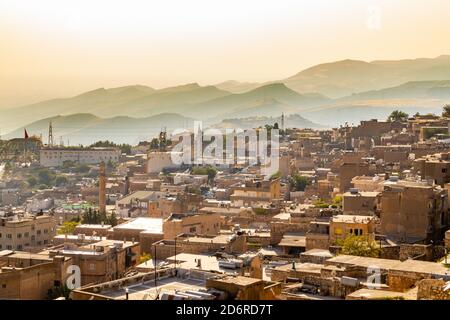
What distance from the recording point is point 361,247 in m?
12.4

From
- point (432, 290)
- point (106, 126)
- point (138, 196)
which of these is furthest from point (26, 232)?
point (106, 126)

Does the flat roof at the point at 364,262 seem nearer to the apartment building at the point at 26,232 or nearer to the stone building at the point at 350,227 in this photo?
the stone building at the point at 350,227

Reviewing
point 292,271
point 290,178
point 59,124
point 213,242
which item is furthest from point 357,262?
point 59,124

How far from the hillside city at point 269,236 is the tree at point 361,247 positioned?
21mm

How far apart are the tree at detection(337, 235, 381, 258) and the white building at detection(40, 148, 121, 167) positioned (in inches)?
1848

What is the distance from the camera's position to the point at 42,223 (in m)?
20.7

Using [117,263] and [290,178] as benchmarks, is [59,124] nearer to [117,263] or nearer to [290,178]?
[290,178]

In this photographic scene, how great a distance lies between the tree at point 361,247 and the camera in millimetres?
12305

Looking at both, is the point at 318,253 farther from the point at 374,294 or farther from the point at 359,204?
the point at 374,294

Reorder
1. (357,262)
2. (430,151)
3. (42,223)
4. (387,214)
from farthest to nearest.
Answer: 1. (430,151)
2. (42,223)
3. (387,214)
4. (357,262)

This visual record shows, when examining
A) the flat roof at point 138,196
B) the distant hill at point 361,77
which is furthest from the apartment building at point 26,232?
the distant hill at point 361,77

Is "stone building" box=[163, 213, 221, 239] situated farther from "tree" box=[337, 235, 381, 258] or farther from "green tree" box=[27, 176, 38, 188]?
"green tree" box=[27, 176, 38, 188]
